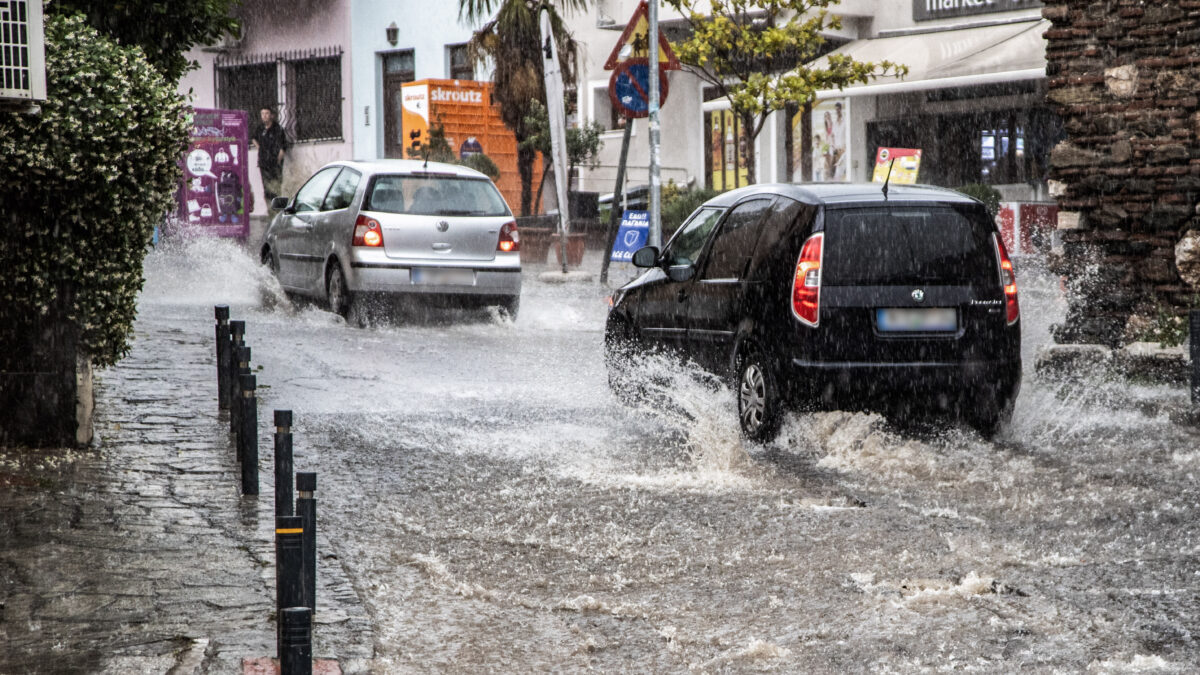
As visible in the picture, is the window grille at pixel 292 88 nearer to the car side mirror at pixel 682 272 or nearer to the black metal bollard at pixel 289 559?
the car side mirror at pixel 682 272

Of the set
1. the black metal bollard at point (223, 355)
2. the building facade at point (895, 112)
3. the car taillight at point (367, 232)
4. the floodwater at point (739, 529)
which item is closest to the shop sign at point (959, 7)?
the building facade at point (895, 112)

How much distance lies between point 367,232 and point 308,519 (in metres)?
10.8

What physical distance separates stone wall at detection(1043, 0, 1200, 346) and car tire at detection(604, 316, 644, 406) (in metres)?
4.18

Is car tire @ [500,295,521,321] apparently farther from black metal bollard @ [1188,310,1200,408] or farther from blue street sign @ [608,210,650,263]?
black metal bollard @ [1188,310,1200,408]

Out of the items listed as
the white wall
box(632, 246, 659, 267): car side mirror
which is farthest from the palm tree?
box(632, 246, 659, 267): car side mirror

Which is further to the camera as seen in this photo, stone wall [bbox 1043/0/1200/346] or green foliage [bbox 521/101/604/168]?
green foliage [bbox 521/101/604/168]

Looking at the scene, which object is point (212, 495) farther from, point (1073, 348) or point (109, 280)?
point (1073, 348)

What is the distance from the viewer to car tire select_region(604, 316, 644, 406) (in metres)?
11.0

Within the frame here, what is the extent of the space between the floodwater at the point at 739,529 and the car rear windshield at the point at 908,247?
2.79ft

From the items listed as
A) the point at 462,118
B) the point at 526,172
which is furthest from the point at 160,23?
the point at 462,118

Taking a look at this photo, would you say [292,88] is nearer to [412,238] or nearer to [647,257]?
[412,238]

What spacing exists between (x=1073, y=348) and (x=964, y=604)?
24.0 ft

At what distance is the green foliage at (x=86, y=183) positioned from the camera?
788 cm

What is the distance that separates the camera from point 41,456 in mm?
8430
